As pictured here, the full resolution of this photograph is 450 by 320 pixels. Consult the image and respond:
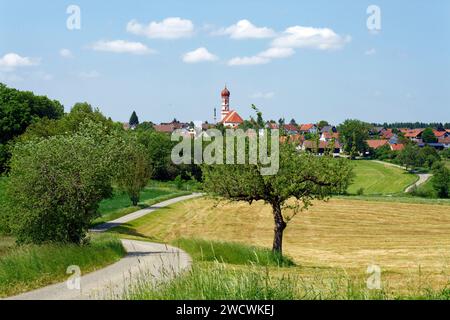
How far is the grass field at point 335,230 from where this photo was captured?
35125 millimetres

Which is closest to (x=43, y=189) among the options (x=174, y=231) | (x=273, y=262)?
(x=273, y=262)

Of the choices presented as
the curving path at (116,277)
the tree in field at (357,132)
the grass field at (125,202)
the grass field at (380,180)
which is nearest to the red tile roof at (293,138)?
the curving path at (116,277)

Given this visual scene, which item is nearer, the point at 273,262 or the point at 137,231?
the point at 273,262

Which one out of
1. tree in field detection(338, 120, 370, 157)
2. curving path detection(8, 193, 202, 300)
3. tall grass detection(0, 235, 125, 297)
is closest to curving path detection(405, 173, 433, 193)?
tree in field detection(338, 120, 370, 157)

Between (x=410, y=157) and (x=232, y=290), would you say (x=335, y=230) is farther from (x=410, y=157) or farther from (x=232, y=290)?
(x=410, y=157)

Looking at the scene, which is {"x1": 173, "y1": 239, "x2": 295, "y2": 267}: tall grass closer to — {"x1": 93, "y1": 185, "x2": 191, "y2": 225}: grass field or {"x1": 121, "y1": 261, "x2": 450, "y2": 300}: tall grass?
{"x1": 121, "y1": 261, "x2": 450, "y2": 300}: tall grass

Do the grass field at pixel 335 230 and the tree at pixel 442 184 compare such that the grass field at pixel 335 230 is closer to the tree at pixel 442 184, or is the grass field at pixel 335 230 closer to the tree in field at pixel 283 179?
the tree in field at pixel 283 179

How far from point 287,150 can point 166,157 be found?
75782 mm

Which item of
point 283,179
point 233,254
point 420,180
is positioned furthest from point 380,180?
point 233,254

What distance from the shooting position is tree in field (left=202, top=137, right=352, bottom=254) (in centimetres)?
2803

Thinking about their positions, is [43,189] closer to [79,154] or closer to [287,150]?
[79,154]

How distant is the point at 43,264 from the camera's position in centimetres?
2012

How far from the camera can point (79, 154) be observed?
26.5 meters

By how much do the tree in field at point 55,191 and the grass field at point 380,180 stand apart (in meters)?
64.8
